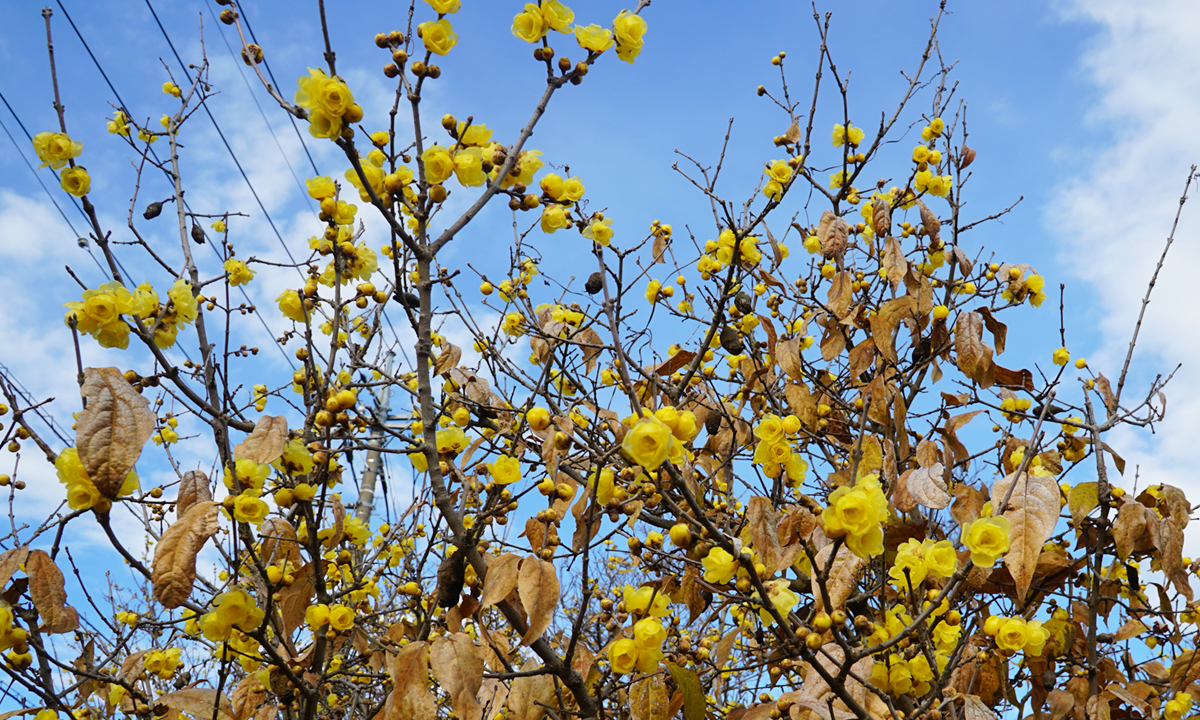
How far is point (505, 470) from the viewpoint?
5.71 ft

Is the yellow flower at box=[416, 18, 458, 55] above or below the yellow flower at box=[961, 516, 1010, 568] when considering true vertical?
above

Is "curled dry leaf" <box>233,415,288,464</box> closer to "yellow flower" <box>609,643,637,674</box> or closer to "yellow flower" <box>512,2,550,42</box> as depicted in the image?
"yellow flower" <box>609,643,637,674</box>

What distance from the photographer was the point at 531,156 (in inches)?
74.2

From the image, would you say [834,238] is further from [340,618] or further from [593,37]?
[340,618]

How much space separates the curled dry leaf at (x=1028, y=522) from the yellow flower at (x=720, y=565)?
52 centimetres

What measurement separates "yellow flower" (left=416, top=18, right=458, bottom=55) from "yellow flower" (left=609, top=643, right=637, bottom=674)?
1.41m

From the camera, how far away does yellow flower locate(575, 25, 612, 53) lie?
1.90 meters

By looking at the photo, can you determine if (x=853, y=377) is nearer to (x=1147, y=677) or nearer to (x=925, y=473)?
(x=925, y=473)

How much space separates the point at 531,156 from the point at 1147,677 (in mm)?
2653

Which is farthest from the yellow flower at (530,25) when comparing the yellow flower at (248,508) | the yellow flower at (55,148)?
the yellow flower at (248,508)

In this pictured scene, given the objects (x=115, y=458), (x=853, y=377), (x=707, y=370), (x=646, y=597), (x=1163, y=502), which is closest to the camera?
(x=115, y=458)

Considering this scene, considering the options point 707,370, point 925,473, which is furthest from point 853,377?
point 925,473

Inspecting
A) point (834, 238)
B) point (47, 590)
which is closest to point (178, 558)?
point (47, 590)

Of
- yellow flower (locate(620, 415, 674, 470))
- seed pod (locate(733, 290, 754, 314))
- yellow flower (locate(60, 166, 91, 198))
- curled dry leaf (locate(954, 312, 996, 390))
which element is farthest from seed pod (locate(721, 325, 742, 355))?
yellow flower (locate(60, 166, 91, 198))
